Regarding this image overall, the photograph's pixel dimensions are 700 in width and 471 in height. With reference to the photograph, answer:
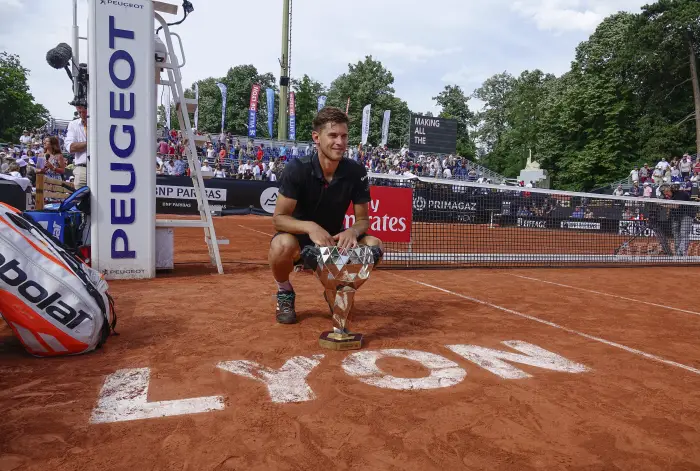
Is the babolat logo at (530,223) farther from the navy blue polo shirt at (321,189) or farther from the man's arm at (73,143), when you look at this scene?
the man's arm at (73,143)

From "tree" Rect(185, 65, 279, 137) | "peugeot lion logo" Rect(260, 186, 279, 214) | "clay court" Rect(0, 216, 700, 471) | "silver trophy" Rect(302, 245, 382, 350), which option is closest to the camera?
"clay court" Rect(0, 216, 700, 471)

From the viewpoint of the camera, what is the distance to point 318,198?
391 cm

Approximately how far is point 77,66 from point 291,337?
417cm

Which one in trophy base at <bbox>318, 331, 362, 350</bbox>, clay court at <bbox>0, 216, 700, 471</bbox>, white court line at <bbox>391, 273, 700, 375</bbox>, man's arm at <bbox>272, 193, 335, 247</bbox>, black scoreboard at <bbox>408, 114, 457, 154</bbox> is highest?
black scoreboard at <bbox>408, 114, 457, 154</bbox>

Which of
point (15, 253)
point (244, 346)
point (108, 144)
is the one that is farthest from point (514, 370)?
point (108, 144)

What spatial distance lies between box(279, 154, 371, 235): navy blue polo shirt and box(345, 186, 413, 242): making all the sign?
408 cm

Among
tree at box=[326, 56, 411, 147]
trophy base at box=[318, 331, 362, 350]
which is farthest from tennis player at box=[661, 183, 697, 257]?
tree at box=[326, 56, 411, 147]

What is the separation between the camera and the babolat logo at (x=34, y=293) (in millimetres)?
2879

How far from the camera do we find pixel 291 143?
34469 millimetres

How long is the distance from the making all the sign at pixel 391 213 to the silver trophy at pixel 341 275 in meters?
4.75

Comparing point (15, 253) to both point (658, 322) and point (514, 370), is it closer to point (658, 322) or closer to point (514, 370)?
point (514, 370)

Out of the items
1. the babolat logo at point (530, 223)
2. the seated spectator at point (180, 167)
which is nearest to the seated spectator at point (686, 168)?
the babolat logo at point (530, 223)

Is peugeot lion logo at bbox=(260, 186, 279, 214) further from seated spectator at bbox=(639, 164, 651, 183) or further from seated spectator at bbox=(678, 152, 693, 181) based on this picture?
seated spectator at bbox=(678, 152, 693, 181)

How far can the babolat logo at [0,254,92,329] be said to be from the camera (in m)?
2.88
